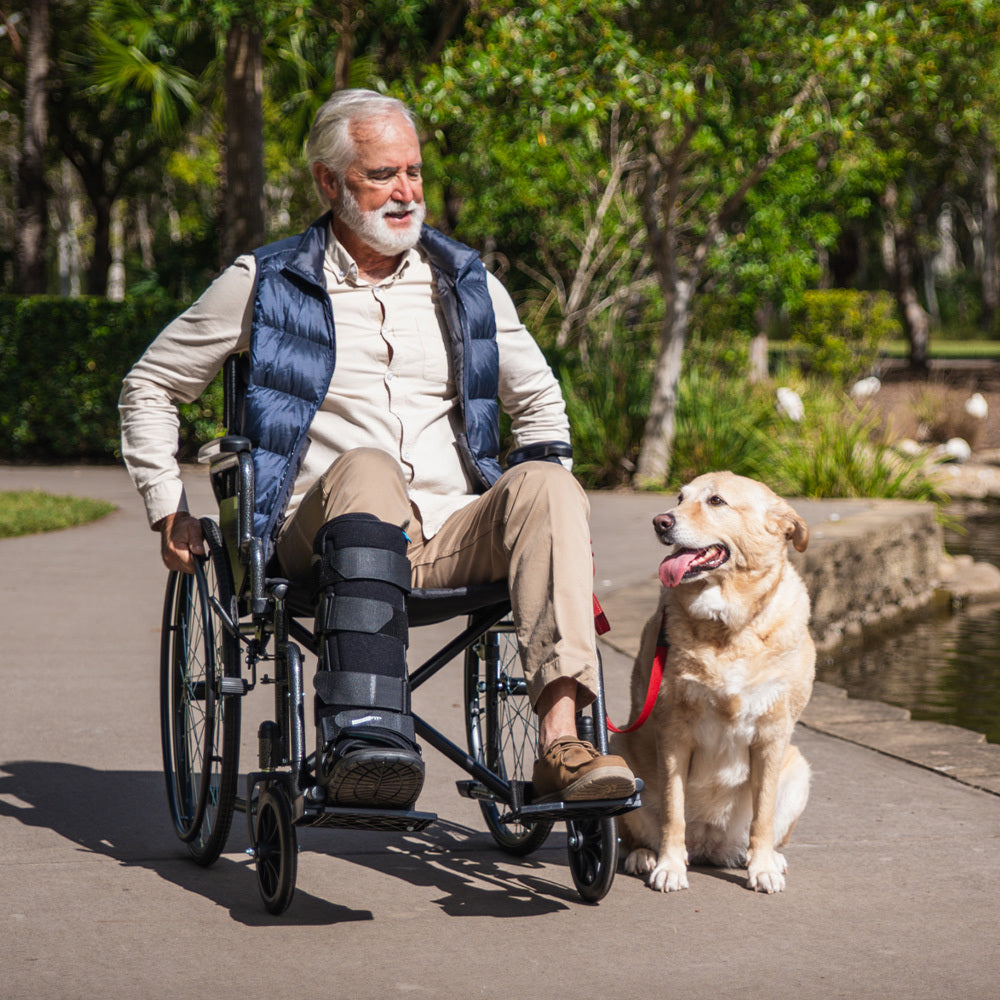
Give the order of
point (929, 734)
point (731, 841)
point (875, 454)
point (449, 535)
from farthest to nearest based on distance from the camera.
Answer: point (875, 454) < point (929, 734) < point (731, 841) < point (449, 535)

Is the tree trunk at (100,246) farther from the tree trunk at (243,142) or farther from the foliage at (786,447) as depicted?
the foliage at (786,447)

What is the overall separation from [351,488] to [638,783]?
90cm

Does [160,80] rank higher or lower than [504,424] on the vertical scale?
higher

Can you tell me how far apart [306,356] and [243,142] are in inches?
415

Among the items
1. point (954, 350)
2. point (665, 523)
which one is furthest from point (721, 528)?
point (954, 350)

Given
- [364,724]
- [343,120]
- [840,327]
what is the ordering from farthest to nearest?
1. [840,327]
2. [343,120]
3. [364,724]

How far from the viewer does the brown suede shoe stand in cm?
297

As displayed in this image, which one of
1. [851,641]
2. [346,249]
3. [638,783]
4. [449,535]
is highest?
[346,249]

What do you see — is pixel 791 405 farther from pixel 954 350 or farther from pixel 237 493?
pixel 954 350

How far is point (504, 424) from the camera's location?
1284cm

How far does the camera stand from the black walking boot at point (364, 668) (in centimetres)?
293

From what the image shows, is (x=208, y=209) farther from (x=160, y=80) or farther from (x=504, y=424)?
(x=504, y=424)

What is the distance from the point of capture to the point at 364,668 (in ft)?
9.91

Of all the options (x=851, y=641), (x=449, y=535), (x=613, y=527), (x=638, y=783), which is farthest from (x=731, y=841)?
(x=613, y=527)
